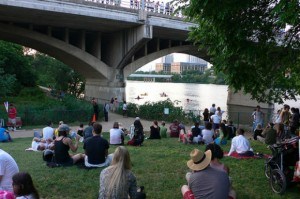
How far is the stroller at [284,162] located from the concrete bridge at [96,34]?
62.4 ft

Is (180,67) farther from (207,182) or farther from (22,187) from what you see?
(22,187)

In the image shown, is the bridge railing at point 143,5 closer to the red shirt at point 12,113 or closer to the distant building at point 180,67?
the red shirt at point 12,113

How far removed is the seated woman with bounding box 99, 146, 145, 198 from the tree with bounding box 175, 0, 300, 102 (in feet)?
12.3

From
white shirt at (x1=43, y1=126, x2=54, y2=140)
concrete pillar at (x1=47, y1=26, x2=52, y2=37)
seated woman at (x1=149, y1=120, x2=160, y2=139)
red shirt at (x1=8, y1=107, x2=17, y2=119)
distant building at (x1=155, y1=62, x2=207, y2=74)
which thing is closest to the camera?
white shirt at (x1=43, y1=126, x2=54, y2=140)

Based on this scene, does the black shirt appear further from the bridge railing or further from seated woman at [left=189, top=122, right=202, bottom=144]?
the bridge railing

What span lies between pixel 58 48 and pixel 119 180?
84.1ft

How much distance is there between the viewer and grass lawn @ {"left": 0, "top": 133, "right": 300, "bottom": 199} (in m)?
6.40

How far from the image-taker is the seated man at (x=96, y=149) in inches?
276

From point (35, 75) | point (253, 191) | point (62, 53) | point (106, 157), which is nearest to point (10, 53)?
point (35, 75)

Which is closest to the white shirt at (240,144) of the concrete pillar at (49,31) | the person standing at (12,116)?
the person standing at (12,116)

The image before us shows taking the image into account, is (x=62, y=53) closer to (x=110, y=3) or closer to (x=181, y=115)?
(x=110, y=3)

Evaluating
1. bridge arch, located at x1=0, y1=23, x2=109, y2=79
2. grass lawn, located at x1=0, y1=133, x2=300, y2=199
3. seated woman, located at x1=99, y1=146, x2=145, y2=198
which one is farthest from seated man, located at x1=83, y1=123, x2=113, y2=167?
bridge arch, located at x1=0, y1=23, x2=109, y2=79

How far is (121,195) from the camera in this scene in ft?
13.4

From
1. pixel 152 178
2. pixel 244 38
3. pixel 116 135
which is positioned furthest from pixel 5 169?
pixel 116 135
